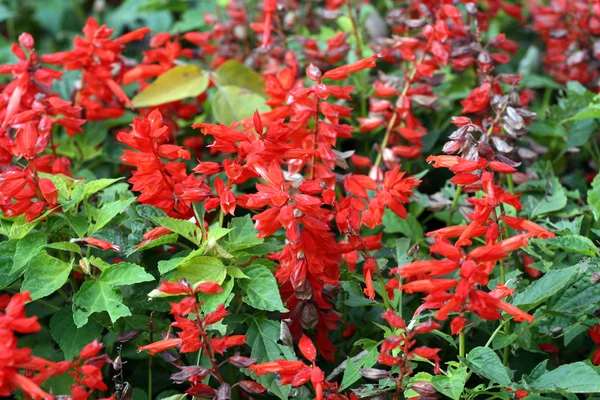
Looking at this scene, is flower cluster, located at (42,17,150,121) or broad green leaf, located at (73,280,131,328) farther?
flower cluster, located at (42,17,150,121)

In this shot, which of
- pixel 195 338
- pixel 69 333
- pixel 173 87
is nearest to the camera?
pixel 195 338

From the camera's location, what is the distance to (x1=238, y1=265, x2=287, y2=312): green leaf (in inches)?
53.4

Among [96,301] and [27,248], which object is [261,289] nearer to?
[96,301]

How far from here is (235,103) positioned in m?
2.20

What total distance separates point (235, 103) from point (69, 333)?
37.5 inches

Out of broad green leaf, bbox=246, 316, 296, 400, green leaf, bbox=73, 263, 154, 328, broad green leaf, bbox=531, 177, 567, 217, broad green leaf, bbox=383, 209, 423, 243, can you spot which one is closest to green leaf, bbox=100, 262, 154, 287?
green leaf, bbox=73, 263, 154, 328

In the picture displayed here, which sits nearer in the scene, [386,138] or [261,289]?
[261,289]

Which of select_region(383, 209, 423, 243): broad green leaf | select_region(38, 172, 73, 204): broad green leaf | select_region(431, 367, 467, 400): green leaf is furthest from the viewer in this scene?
select_region(383, 209, 423, 243): broad green leaf

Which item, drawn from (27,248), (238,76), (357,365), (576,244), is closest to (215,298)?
(357,365)

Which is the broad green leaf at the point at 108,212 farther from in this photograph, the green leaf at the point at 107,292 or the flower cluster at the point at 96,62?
the flower cluster at the point at 96,62

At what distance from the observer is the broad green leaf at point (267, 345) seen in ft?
4.55

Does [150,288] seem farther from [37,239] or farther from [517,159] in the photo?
[517,159]

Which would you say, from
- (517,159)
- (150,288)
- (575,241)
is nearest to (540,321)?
(575,241)

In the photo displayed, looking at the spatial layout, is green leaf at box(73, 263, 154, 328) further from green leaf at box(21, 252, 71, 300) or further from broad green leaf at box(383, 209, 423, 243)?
broad green leaf at box(383, 209, 423, 243)
